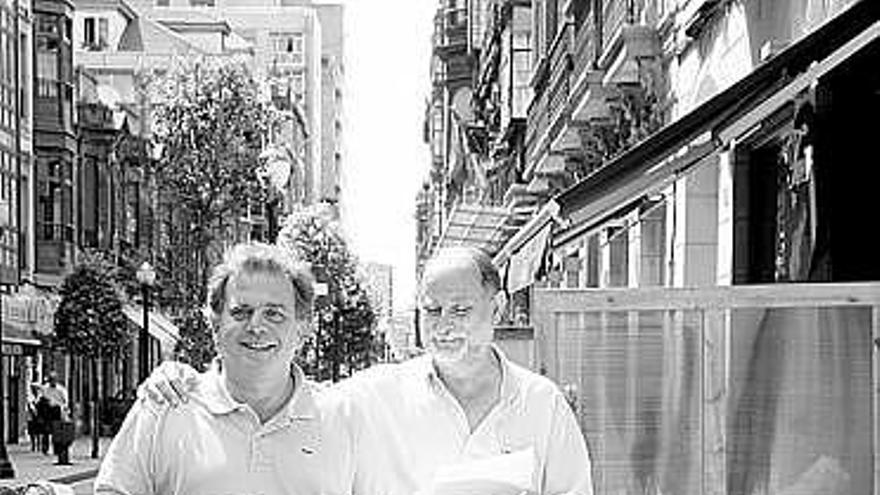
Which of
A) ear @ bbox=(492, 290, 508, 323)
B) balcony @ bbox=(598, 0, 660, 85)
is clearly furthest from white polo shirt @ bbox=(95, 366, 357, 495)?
balcony @ bbox=(598, 0, 660, 85)

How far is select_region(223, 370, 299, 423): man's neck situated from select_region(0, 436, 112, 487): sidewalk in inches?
763

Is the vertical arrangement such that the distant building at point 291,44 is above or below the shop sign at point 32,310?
above

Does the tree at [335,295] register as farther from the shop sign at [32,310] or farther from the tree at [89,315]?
the tree at [89,315]

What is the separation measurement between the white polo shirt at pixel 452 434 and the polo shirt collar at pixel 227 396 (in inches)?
10.8

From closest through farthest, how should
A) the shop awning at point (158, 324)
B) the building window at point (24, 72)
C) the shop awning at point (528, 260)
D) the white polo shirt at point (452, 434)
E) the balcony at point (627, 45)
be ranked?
the white polo shirt at point (452, 434) → the shop awning at point (528, 260) → the balcony at point (627, 45) → the building window at point (24, 72) → the shop awning at point (158, 324)

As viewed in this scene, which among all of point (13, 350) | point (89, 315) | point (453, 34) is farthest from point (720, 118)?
point (453, 34)

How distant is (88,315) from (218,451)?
38.2 meters

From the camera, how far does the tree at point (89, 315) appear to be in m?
42.1

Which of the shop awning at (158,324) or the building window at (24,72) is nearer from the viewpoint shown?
the building window at (24,72)

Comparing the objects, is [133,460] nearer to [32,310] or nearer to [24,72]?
[32,310]

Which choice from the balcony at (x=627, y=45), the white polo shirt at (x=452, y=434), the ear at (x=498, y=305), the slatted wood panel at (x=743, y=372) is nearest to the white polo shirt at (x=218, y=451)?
the white polo shirt at (x=452, y=434)

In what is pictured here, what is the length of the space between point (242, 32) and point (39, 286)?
10563 cm

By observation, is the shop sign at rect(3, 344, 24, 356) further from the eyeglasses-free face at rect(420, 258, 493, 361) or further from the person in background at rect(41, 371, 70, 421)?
→ the eyeglasses-free face at rect(420, 258, 493, 361)

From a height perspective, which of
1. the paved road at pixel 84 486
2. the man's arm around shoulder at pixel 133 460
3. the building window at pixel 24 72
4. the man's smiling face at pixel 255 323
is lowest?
the paved road at pixel 84 486
